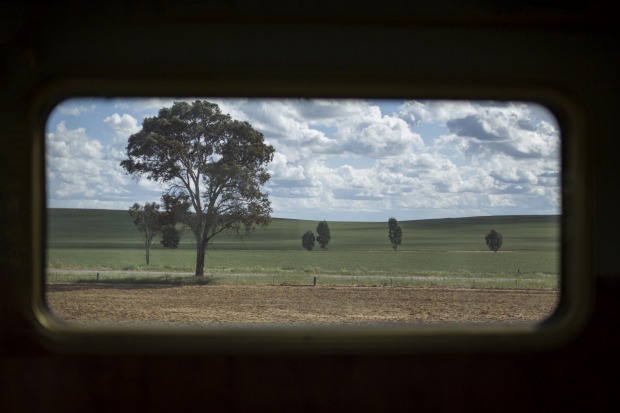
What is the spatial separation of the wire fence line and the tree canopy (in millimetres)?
124

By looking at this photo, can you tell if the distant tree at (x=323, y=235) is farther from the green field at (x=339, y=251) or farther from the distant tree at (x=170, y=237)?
the distant tree at (x=170, y=237)

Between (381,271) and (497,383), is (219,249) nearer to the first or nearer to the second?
(381,271)

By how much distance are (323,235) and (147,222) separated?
72 centimetres

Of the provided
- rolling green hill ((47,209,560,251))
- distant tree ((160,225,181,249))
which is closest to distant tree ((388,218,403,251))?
rolling green hill ((47,209,560,251))

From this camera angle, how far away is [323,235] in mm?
2410

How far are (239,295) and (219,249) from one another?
0.22 meters

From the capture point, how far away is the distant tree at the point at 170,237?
8.02ft

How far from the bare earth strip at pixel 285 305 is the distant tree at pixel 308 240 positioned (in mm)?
248

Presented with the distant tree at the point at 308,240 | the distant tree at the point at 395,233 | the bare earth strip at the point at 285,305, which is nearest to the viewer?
the bare earth strip at the point at 285,305

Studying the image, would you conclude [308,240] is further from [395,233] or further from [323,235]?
[395,233]

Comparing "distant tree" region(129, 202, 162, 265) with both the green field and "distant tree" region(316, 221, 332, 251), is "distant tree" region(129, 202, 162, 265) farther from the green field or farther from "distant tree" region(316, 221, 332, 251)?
"distant tree" region(316, 221, 332, 251)

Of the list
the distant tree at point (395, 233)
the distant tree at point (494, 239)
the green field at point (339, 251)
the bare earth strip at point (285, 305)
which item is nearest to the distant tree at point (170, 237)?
the green field at point (339, 251)

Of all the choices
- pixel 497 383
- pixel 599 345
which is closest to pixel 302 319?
pixel 497 383

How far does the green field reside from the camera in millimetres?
2266
